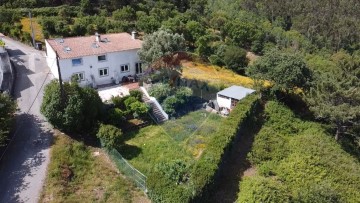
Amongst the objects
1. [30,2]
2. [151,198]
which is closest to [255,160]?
[151,198]

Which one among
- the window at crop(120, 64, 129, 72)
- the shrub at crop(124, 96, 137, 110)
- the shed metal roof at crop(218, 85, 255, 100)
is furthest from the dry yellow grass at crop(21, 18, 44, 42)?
the shed metal roof at crop(218, 85, 255, 100)

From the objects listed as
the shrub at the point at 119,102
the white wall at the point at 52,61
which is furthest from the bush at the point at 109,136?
the white wall at the point at 52,61

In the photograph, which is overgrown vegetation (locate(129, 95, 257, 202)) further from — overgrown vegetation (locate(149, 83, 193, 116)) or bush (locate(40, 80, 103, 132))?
bush (locate(40, 80, 103, 132))

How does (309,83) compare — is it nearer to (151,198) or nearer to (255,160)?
(255,160)

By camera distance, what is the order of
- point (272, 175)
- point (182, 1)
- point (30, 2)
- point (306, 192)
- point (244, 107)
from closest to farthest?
point (306, 192), point (272, 175), point (244, 107), point (30, 2), point (182, 1)

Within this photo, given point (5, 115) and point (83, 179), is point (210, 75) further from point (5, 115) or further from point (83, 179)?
point (5, 115)

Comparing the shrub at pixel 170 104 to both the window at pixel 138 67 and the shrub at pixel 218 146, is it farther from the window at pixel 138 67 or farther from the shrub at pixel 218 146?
the window at pixel 138 67

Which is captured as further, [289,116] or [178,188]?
[289,116]
